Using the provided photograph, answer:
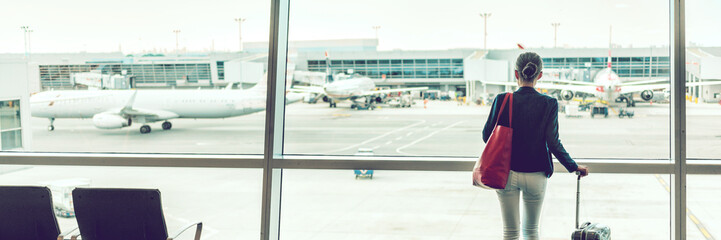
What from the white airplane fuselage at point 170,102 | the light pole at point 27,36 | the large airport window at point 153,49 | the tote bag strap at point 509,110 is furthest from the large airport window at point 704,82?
the white airplane fuselage at point 170,102

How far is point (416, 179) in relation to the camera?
46.2ft

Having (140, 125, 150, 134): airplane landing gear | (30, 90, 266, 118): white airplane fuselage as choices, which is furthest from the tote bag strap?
(140, 125, 150, 134): airplane landing gear

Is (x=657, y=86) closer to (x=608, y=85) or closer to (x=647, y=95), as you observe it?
(x=647, y=95)

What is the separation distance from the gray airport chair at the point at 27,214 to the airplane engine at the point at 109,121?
1949cm

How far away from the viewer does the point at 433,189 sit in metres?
18.8

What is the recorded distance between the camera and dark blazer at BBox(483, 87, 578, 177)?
2002 millimetres

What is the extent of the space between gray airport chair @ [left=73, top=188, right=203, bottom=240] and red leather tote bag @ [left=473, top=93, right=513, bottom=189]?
1.14m

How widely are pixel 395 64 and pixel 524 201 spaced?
2203mm

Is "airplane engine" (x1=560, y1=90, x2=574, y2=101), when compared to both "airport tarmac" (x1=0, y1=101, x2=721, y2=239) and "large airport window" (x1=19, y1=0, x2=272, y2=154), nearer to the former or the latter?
"airport tarmac" (x1=0, y1=101, x2=721, y2=239)

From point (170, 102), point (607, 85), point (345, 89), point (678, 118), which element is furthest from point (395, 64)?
point (170, 102)

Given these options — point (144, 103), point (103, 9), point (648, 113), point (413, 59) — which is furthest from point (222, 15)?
point (144, 103)

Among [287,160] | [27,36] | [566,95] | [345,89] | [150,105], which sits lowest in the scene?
[287,160]

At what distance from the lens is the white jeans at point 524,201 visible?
80.1 inches

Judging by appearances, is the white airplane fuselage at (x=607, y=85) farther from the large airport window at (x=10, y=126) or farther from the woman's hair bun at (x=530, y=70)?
the large airport window at (x=10, y=126)
